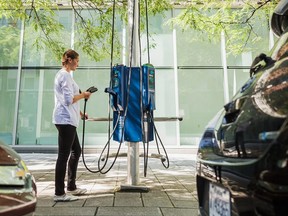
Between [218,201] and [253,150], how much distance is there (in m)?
0.45

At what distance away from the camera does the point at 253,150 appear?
49.7 inches

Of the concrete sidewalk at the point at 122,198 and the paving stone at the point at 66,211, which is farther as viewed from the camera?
the concrete sidewalk at the point at 122,198

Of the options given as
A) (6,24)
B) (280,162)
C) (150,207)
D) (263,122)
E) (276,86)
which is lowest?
(150,207)

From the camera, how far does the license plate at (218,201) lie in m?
1.46

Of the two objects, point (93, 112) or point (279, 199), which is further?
point (93, 112)

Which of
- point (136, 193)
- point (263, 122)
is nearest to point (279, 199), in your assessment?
point (263, 122)

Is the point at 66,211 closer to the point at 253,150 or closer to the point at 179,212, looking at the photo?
the point at 179,212

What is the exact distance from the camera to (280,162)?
1107 millimetres

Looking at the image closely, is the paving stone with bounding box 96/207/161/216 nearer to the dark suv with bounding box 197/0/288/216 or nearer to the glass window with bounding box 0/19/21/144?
the dark suv with bounding box 197/0/288/216

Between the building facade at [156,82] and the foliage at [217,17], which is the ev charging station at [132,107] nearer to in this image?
Result: the foliage at [217,17]

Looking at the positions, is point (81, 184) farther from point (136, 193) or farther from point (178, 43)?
point (178, 43)

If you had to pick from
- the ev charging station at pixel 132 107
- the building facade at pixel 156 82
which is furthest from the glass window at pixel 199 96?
the ev charging station at pixel 132 107

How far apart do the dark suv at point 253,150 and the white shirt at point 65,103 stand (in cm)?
234

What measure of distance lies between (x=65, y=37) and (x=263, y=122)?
11.0 metres
